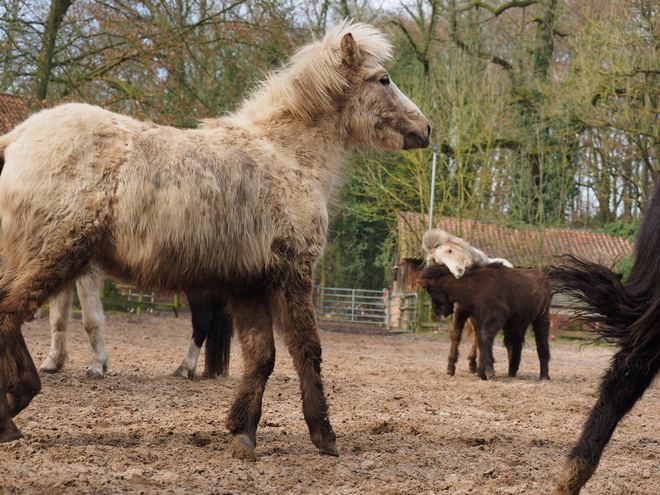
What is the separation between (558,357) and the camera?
655 inches

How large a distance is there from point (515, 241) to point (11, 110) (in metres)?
18.6

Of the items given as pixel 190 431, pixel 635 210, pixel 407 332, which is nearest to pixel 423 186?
pixel 407 332

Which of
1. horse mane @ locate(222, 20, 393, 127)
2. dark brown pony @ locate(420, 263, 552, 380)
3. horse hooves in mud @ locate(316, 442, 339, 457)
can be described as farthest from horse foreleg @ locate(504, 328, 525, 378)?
horse hooves in mud @ locate(316, 442, 339, 457)

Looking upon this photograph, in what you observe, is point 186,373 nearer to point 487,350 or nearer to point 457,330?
point 487,350

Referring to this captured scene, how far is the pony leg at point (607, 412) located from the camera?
379 cm

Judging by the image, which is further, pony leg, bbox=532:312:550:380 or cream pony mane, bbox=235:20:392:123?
pony leg, bbox=532:312:550:380

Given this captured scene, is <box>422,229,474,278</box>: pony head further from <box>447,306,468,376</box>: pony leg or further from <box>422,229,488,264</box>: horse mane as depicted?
<box>447,306,468,376</box>: pony leg

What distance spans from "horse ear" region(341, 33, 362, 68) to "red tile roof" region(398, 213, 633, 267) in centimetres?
2076

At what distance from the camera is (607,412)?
386cm

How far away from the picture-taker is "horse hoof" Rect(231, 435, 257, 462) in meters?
4.25

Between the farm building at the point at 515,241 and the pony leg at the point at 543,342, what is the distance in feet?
48.4

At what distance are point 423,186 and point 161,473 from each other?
24.9 m

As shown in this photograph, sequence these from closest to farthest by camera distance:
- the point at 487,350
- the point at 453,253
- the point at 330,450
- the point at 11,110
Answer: the point at 330,450 → the point at 487,350 → the point at 453,253 → the point at 11,110

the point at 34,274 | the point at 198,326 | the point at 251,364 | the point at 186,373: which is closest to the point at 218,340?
the point at 198,326
